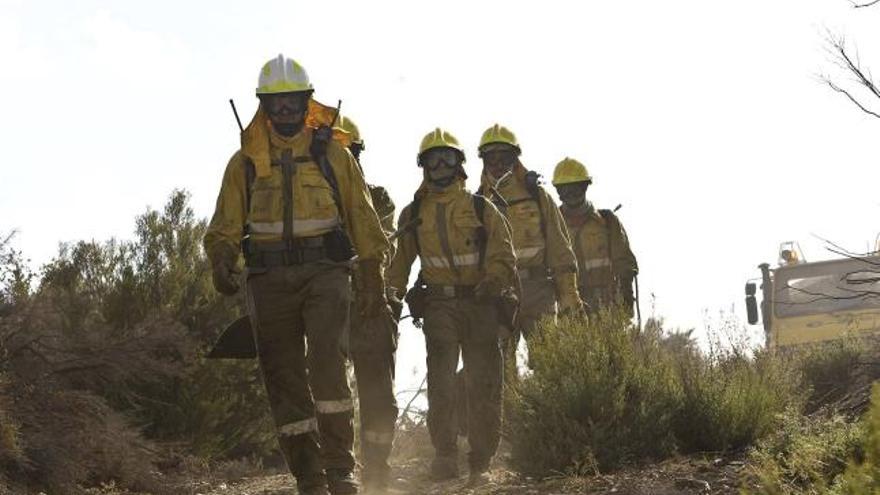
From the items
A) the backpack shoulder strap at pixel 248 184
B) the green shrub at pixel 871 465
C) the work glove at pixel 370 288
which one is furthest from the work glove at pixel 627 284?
the green shrub at pixel 871 465

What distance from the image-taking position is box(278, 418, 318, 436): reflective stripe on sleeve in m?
8.84

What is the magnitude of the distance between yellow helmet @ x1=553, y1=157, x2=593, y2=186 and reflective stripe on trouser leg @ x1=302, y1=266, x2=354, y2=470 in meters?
7.15

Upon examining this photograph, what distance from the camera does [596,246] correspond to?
1585 centimetres

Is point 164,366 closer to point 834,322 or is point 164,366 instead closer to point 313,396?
point 313,396

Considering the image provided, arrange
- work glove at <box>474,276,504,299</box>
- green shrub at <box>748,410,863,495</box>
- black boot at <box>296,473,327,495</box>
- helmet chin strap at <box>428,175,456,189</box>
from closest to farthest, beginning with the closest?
green shrub at <box>748,410,863,495</box> < black boot at <box>296,473,327,495</box> < work glove at <box>474,276,504,299</box> < helmet chin strap at <box>428,175,456,189</box>

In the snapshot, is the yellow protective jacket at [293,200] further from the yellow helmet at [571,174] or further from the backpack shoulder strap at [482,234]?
the yellow helmet at [571,174]

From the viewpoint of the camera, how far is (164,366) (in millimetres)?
12914

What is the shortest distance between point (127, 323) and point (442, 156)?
504cm

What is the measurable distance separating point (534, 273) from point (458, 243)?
2024 mm

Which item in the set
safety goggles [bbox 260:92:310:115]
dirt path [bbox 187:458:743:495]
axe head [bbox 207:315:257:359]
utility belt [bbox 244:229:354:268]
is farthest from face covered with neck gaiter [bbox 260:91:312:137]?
dirt path [bbox 187:458:743:495]

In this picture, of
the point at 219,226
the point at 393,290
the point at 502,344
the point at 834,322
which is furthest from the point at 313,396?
the point at 834,322

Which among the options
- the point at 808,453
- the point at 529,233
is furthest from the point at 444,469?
the point at 808,453

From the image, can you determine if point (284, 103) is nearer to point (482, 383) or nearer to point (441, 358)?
point (441, 358)

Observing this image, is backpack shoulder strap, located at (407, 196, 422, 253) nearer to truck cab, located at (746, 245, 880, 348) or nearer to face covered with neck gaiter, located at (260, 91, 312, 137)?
face covered with neck gaiter, located at (260, 91, 312, 137)
